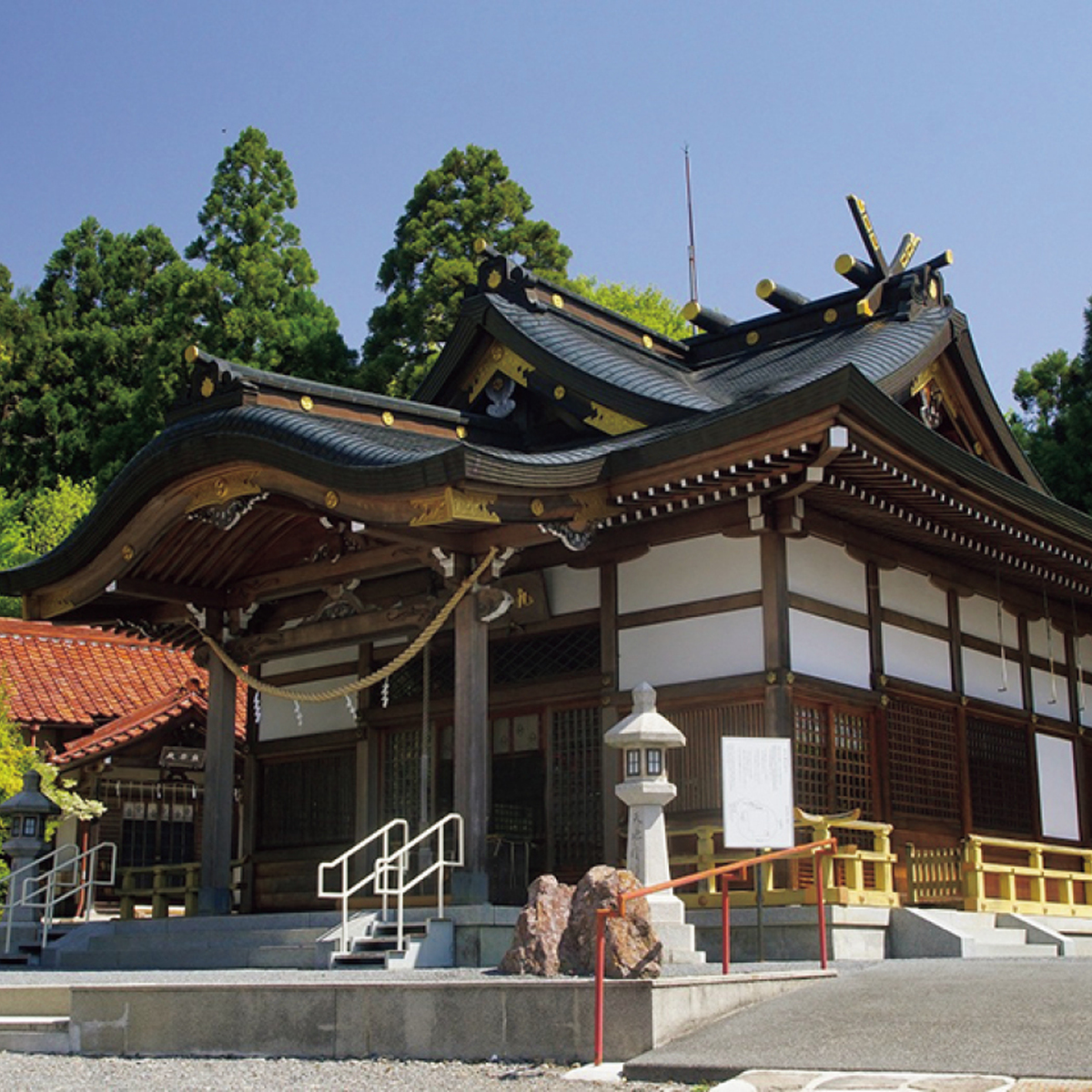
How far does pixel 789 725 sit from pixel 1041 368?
23005mm

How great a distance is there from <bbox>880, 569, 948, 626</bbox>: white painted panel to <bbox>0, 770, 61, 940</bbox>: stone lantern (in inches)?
353

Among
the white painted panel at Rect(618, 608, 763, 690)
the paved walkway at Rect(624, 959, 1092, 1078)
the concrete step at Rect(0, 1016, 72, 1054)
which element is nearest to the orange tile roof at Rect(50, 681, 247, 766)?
the white painted panel at Rect(618, 608, 763, 690)

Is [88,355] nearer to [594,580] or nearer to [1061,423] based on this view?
[1061,423]

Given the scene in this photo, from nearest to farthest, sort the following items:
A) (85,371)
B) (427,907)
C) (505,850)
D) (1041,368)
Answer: (427,907) < (505,850) < (1041,368) < (85,371)

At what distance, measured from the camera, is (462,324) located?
16406 mm

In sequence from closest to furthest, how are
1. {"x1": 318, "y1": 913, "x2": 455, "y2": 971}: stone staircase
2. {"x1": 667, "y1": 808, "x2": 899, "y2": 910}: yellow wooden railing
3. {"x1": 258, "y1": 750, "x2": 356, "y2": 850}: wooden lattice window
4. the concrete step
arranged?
the concrete step → {"x1": 318, "y1": 913, "x2": 455, "y2": 971}: stone staircase → {"x1": 667, "y1": 808, "x2": 899, "y2": 910}: yellow wooden railing → {"x1": 258, "y1": 750, "x2": 356, "y2": 850}: wooden lattice window

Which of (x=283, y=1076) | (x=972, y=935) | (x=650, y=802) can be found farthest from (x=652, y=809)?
(x=972, y=935)

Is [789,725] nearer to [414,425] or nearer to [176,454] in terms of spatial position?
[414,425]

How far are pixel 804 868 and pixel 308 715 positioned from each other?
22.1 ft

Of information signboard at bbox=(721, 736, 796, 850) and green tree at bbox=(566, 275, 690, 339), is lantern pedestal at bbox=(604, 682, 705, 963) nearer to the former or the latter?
information signboard at bbox=(721, 736, 796, 850)

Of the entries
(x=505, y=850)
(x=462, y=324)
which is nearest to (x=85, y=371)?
(x=462, y=324)

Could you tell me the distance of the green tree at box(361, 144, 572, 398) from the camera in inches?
1391

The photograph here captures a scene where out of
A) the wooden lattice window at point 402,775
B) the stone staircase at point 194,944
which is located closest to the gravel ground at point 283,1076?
the stone staircase at point 194,944

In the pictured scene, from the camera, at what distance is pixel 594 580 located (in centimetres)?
1453
